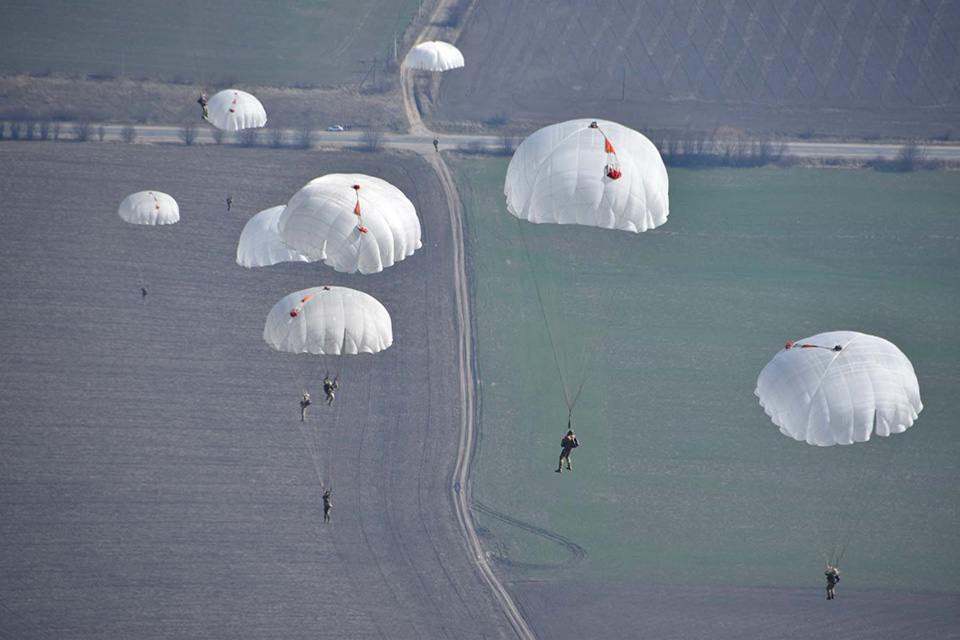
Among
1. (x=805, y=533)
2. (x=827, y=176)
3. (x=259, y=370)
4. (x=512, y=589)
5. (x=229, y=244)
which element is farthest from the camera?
(x=827, y=176)

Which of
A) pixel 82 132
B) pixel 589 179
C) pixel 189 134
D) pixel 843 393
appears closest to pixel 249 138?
pixel 189 134

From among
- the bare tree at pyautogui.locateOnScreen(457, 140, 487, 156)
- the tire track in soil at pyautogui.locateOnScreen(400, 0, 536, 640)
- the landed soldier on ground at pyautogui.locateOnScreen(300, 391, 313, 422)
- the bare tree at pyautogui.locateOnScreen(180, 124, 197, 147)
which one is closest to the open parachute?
the landed soldier on ground at pyautogui.locateOnScreen(300, 391, 313, 422)

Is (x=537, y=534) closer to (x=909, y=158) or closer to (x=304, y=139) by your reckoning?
(x=304, y=139)

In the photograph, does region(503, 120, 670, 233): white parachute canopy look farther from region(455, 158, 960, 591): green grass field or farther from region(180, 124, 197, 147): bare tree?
region(180, 124, 197, 147): bare tree

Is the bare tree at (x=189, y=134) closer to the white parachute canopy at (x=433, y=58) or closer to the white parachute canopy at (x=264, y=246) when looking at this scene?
the white parachute canopy at (x=433, y=58)

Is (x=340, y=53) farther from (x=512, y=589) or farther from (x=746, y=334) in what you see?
(x=512, y=589)

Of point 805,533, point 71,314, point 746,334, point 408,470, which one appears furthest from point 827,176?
point 71,314

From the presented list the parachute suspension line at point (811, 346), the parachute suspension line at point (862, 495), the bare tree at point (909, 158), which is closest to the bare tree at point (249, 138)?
the bare tree at point (909, 158)
